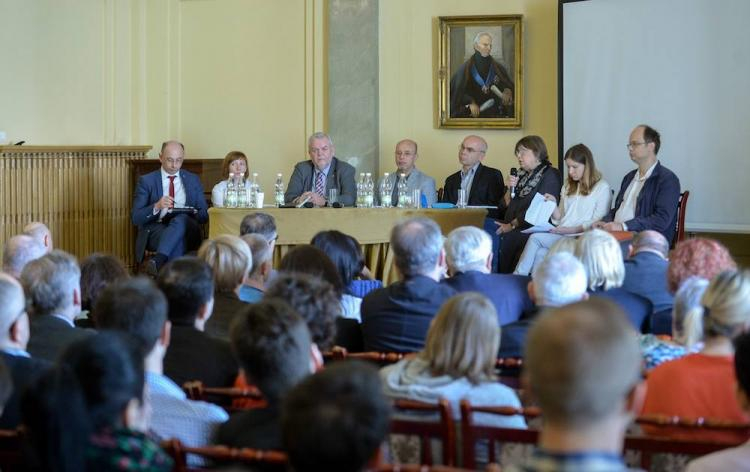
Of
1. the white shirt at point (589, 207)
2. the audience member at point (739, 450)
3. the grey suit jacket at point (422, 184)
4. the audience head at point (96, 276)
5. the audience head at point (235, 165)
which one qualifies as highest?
the audience head at point (235, 165)

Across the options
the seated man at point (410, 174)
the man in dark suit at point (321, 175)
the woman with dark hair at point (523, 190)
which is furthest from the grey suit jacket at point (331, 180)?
the woman with dark hair at point (523, 190)

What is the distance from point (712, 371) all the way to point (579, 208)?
5467 millimetres

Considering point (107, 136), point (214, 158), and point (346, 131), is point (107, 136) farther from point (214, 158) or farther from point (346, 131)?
point (346, 131)

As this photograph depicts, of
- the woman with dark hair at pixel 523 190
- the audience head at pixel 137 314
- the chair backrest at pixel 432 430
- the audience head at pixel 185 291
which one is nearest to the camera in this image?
the chair backrest at pixel 432 430

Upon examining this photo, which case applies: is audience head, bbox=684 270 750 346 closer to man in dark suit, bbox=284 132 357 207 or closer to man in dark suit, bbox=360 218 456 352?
man in dark suit, bbox=360 218 456 352

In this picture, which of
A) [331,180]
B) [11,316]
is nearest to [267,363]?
[11,316]

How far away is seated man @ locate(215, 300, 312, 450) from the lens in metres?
2.64

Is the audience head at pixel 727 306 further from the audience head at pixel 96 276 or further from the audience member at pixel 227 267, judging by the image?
the audience head at pixel 96 276

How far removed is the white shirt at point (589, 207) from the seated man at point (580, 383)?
→ 6791 mm

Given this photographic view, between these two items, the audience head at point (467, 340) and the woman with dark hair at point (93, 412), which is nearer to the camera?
the woman with dark hair at point (93, 412)

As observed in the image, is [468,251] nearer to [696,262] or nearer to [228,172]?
[696,262]

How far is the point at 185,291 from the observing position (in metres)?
3.85

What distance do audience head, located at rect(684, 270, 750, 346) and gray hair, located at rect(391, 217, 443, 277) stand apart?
1.40 m

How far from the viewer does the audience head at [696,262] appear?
435 centimetres
